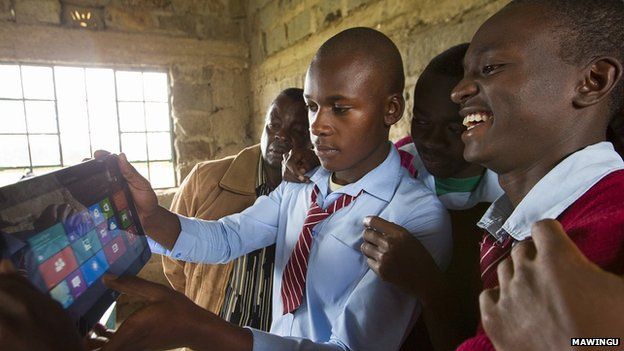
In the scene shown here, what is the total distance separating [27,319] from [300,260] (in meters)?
0.70

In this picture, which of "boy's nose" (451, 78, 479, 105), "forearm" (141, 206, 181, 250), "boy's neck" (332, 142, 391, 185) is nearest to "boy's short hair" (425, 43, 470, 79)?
"boy's neck" (332, 142, 391, 185)

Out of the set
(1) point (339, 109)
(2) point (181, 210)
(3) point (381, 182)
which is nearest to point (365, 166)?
(3) point (381, 182)

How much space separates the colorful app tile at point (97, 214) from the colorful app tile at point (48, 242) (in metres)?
0.11

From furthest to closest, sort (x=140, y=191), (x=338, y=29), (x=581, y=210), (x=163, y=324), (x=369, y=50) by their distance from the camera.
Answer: (x=338, y=29) → (x=369, y=50) → (x=140, y=191) → (x=163, y=324) → (x=581, y=210)

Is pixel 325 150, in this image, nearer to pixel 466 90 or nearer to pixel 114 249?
pixel 466 90

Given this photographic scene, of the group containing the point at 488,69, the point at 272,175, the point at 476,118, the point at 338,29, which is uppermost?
the point at 338,29

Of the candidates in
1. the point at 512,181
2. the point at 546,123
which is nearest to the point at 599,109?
the point at 546,123

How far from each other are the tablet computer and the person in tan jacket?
783 millimetres

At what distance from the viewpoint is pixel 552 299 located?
411mm

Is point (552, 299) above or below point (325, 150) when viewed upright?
below

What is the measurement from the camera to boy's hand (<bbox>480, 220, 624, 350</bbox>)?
392mm

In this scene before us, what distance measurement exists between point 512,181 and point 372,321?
1.47 ft

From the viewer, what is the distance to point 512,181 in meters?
0.79

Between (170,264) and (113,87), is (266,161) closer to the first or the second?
(170,264)
